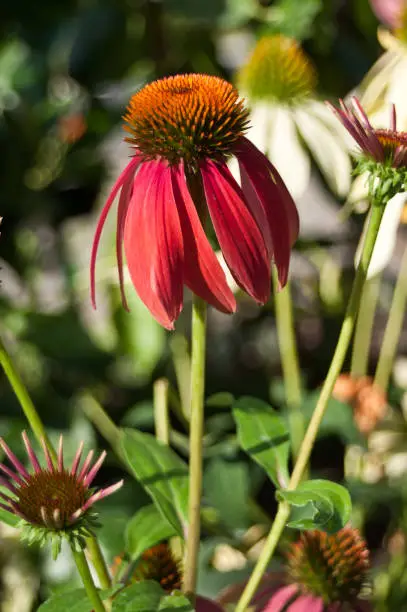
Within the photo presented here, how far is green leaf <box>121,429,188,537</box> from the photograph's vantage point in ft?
1.79

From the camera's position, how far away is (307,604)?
61 centimetres

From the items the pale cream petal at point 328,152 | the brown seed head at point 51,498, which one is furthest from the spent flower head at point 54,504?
the pale cream petal at point 328,152

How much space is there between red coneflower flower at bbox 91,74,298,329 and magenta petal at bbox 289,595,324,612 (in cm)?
26

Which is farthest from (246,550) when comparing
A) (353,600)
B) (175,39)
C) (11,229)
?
(175,39)

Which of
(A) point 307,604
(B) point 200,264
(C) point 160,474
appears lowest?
(A) point 307,604

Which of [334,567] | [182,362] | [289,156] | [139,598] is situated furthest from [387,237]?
[182,362]

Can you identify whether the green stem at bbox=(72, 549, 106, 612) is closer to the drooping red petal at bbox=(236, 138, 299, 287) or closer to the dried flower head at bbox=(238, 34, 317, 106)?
the drooping red petal at bbox=(236, 138, 299, 287)

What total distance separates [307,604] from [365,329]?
1.65ft

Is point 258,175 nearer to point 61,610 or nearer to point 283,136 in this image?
point 61,610

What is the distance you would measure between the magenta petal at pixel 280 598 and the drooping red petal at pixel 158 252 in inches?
10.4

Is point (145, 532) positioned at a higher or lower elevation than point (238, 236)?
lower

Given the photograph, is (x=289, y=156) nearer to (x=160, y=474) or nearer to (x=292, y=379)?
(x=292, y=379)

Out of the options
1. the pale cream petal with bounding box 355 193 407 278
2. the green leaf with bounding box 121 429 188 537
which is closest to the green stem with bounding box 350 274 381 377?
the pale cream petal with bounding box 355 193 407 278

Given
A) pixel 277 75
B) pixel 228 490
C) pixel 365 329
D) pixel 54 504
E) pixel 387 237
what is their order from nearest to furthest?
pixel 54 504, pixel 387 237, pixel 228 490, pixel 277 75, pixel 365 329
